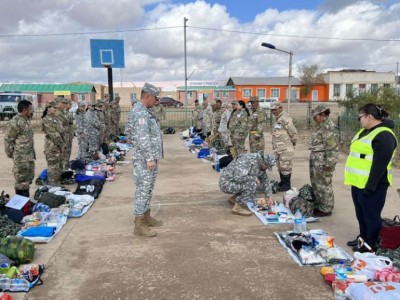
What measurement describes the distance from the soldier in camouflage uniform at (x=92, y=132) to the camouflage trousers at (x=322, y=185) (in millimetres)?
6574

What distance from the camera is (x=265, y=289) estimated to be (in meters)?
3.68

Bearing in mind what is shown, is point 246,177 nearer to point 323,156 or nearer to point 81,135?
point 323,156

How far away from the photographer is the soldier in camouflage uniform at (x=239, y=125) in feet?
30.2

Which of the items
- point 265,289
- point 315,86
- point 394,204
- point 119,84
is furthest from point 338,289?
point 119,84

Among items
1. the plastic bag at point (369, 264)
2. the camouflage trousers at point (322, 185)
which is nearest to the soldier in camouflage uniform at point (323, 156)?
the camouflage trousers at point (322, 185)

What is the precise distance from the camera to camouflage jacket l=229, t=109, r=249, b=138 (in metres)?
9.19

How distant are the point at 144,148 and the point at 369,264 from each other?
288cm

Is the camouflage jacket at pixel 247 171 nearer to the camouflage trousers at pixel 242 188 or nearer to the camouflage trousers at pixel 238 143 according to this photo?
the camouflage trousers at pixel 242 188

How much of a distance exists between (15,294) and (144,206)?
1903mm

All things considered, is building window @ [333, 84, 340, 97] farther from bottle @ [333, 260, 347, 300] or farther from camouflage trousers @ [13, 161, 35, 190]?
bottle @ [333, 260, 347, 300]

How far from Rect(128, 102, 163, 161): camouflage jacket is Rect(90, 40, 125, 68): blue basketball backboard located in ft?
47.0

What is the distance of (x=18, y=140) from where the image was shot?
20.9 feet

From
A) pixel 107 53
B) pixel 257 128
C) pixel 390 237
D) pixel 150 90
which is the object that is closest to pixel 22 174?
pixel 150 90

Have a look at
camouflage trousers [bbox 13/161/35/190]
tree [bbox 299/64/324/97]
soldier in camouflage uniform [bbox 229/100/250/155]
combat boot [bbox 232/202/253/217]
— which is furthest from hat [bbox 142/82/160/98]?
tree [bbox 299/64/324/97]
